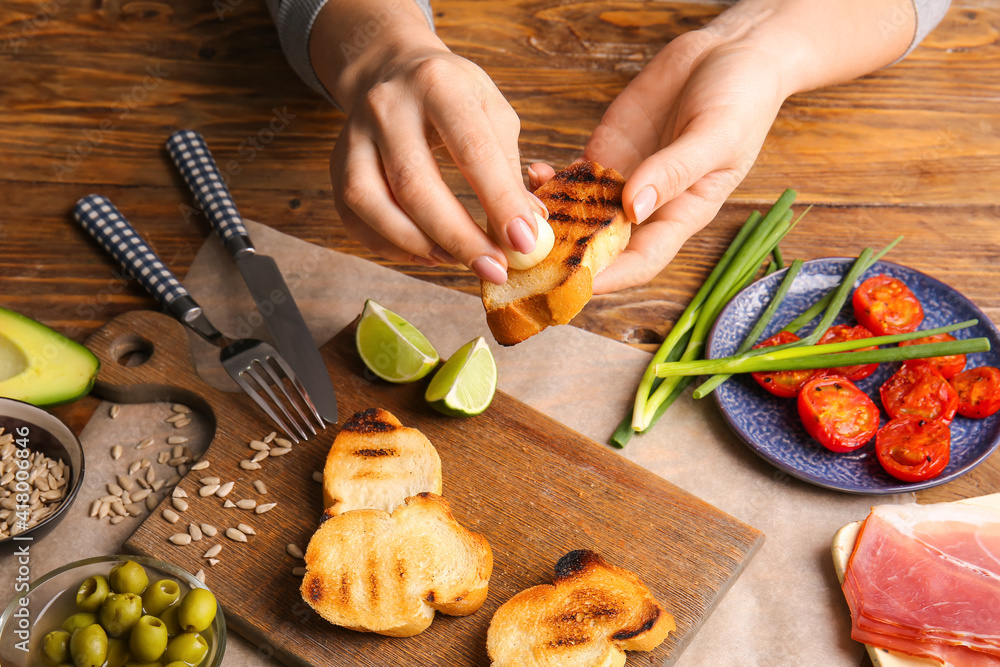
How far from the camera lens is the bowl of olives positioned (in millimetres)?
1836

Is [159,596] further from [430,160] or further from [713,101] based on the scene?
[713,101]

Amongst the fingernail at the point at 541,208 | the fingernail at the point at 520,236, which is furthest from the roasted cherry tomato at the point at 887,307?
the fingernail at the point at 520,236

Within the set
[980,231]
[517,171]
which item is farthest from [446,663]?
[980,231]

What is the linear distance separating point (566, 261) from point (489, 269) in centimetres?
21

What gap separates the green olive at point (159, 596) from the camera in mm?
1935

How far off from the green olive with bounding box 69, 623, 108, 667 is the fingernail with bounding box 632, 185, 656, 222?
5.53 ft

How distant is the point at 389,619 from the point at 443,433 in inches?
26.4

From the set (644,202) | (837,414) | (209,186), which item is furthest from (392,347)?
(837,414)

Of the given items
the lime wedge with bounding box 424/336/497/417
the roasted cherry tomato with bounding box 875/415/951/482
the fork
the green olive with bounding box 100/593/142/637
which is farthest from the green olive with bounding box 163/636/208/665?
the roasted cherry tomato with bounding box 875/415/951/482

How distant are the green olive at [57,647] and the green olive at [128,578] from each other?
15 cm

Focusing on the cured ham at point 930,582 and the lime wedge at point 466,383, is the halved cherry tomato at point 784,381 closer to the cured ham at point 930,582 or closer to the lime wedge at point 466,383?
the cured ham at point 930,582

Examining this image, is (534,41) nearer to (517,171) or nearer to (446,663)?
(517,171)

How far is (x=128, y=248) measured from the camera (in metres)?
2.84

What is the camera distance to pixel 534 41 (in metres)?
3.65
